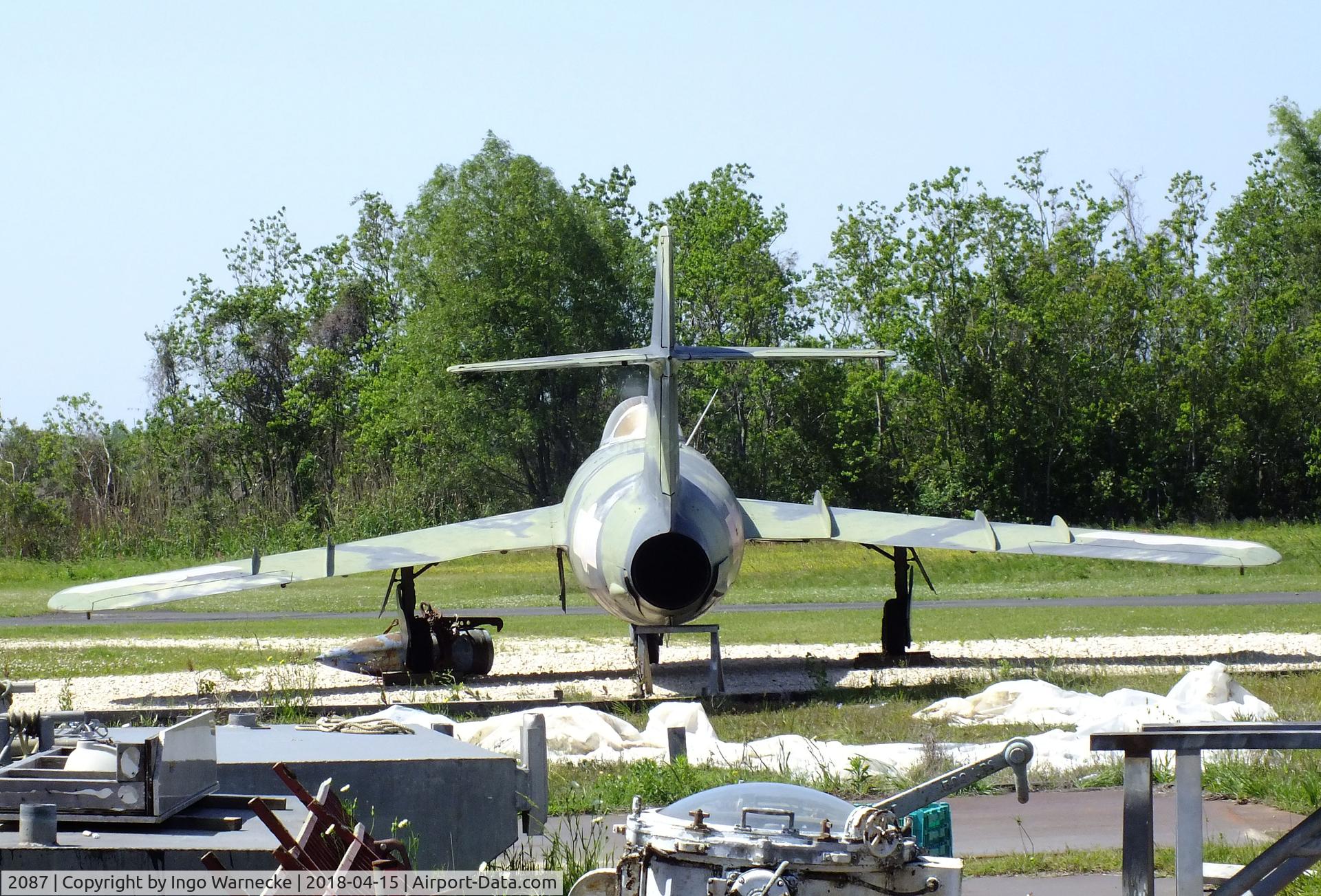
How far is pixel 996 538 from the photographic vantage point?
63.6 feet

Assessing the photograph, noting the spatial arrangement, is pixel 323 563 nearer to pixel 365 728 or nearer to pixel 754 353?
pixel 754 353

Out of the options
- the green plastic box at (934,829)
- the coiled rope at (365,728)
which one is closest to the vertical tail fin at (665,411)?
the coiled rope at (365,728)

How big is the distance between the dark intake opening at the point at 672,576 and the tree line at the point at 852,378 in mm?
34911

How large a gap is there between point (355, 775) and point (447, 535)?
13.8 metres

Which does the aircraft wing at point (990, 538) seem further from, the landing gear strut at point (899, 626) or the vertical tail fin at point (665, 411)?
the vertical tail fin at point (665, 411)

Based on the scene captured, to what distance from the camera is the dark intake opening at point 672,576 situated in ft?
49.1

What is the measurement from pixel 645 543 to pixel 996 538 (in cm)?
654

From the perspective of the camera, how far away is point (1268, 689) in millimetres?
14617

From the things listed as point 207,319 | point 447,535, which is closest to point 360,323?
point 207,319

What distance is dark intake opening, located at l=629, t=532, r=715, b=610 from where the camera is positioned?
15.0m

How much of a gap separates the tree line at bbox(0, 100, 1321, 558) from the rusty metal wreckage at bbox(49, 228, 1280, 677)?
30156 mm

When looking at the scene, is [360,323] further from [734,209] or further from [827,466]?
[827,466]

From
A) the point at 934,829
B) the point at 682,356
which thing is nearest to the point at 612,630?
the point at 682,356

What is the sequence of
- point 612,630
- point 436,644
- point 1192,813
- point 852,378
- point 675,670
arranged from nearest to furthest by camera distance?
Result: point 1192,813 → point 436,644 → point 675,670 → point 612,630 → point 852,378
